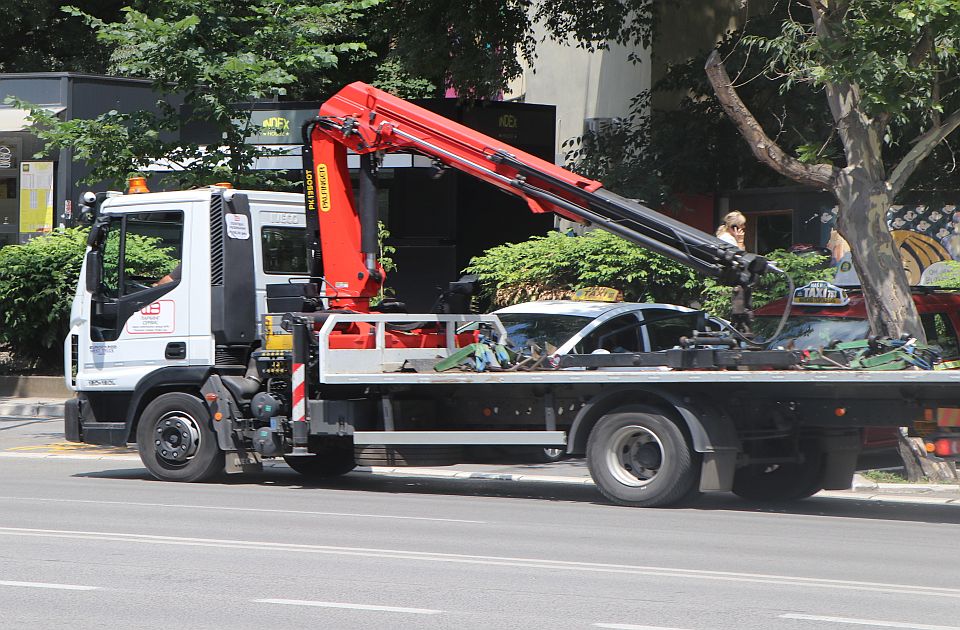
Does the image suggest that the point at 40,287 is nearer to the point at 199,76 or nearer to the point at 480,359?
the point at 199,76

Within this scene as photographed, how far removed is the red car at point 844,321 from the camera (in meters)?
13.2

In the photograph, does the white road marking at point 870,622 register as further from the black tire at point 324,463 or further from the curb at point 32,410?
the curb at point 32,410

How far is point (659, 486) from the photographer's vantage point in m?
11.1

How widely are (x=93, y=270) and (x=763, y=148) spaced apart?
263 inches

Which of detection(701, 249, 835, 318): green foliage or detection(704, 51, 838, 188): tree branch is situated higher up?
detection(704, 51, 838, 188): tree branch

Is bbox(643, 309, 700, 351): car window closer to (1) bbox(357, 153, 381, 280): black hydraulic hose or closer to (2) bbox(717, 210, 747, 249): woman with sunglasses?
(2) bbox(717, 210, 747, 249): woman with sunglasses

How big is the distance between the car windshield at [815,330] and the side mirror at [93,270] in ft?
20.8

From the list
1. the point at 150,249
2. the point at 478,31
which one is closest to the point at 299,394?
the point at 150,249

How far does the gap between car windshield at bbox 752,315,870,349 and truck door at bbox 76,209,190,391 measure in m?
5.55

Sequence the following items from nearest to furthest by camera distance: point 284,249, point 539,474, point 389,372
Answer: point 389,372
point 284,249
point 539,474

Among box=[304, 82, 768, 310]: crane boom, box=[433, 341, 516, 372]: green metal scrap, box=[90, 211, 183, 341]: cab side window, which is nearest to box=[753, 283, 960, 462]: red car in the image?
box=[304, 82, 768, 310]: crane boom

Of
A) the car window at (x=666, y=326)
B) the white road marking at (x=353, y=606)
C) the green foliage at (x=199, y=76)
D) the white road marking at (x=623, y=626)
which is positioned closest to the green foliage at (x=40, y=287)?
the green foliage at (x=199, y=76)

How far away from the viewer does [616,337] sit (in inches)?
553

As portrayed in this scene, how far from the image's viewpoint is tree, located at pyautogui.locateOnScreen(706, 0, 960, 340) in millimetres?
12273
